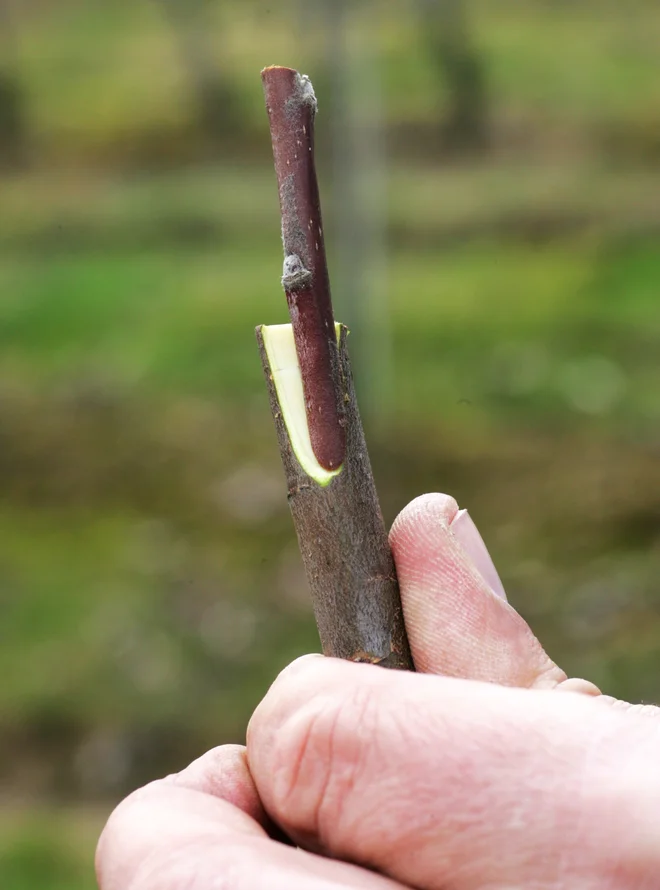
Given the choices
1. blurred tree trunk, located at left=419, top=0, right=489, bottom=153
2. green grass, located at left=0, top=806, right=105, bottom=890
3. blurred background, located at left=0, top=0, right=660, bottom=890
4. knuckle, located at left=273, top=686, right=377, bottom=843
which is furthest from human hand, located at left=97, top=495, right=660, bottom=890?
blurred tree trunk, located at left=419, top=0, right=489, bottom=153

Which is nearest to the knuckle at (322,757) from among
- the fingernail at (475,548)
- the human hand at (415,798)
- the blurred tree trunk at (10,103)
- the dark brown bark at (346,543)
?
the human hand at (415,798)

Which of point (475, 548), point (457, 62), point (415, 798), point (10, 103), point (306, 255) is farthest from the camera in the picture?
point (10, 103)

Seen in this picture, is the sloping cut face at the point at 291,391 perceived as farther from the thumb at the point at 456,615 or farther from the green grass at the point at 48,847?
the green grass at the point at 48,847

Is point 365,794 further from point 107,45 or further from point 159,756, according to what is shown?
point 107,45

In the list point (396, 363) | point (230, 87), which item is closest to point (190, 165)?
point (230, 87)

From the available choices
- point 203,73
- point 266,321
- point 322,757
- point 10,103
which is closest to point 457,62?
point 203,73

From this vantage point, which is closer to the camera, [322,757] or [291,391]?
[322,757]

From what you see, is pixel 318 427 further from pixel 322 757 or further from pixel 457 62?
pixel 457 62
